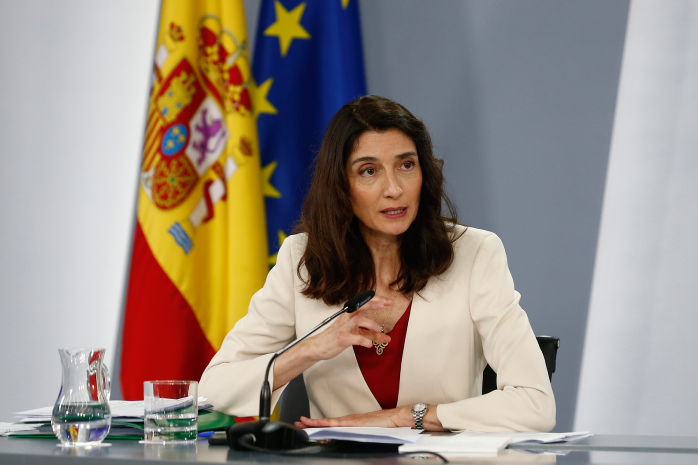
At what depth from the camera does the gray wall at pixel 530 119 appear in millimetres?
2492

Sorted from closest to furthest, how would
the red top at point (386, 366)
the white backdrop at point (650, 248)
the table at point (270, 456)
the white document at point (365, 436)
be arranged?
1. the table at point (270, 456)
2. the white document at point (365, 436)
3. the red top at point (386, 366)
4. the white backdrop at point (650, 248)

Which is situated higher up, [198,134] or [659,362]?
[198,134]

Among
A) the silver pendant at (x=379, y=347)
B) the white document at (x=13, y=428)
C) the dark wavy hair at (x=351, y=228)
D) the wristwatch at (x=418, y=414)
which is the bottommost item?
the white document at (x=13, y=428)

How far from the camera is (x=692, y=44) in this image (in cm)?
240

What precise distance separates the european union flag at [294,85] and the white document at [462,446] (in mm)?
1560

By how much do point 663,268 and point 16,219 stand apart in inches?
101

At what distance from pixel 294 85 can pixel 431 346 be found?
4.39ft

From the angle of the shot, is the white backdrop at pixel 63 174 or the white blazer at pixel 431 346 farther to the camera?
the white backdrop at pixel 63 174

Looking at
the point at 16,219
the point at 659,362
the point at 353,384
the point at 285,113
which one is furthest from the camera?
the point at 16,219

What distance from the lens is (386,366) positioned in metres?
1.66

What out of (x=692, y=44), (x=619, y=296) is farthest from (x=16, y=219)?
(x=692, y=44)

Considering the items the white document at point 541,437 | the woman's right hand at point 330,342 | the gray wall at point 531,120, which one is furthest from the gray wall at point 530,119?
the white document at point 541,437

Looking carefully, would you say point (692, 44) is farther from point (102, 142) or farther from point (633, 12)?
point (102, 142)

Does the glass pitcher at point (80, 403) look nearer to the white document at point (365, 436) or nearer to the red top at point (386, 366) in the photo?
the white document at point (365, 436)
